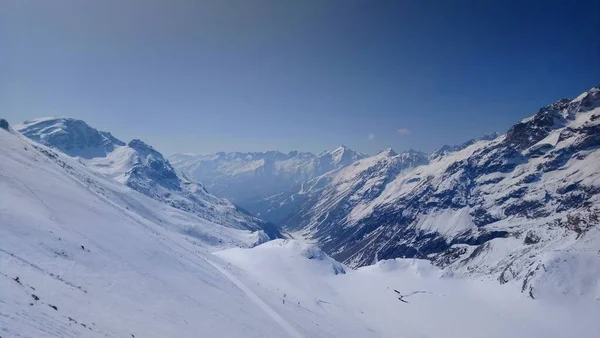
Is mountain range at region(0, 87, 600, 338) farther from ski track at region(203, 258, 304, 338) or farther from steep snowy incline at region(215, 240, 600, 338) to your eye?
steep snowy incline at region(215, 240, 600, 338)

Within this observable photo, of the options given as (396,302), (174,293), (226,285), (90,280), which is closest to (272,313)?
(226,285)

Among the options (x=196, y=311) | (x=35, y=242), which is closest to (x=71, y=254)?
(x=35, y=242)

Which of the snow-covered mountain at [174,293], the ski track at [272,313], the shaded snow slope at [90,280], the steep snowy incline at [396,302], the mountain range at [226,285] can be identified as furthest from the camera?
the steep snowy incline at [396,302]

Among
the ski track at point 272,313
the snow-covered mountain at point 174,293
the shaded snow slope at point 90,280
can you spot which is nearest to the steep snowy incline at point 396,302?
the snow-covered mountain at point 174,293

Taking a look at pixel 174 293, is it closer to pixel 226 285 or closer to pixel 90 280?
pixel 90 280

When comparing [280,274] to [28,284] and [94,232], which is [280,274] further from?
[28,284]

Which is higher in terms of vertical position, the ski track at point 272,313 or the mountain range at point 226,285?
the mountain range at point 226,285

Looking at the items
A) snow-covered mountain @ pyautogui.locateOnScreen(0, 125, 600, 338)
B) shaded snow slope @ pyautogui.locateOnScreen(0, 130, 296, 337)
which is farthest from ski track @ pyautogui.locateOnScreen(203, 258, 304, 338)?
shaded snow slope @ pyautogui.locateOnScreen(0, 130, 296, 337)

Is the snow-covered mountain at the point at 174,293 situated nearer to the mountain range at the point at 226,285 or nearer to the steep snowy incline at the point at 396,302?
the mountain range at the point at 226,285

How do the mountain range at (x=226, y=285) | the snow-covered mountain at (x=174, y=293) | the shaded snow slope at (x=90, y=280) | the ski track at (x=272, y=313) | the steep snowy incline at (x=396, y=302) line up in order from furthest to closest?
the steep snowy incline at (x=396, y=302)
the ski track at (x=272, y=313)
the mountain range at (x=226, y=285)
the snow-covered mountain at (x=174, y=293)
the shaded snow slope at (x=90, y=280)
